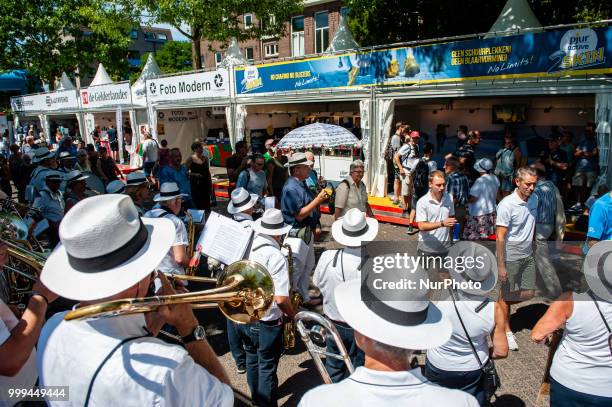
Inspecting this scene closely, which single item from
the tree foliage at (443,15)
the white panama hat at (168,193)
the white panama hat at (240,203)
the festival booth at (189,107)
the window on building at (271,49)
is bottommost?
the white panama hat at (240,203)

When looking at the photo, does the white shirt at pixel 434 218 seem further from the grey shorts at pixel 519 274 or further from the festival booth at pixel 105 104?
the festival booth at pixel 105 104

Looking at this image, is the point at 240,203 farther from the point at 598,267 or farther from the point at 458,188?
the point at 458,188

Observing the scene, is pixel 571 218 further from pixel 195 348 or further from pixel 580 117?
pixel 195 348

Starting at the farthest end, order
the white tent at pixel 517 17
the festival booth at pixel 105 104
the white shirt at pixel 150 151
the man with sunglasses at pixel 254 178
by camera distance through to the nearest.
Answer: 1. the festival booth at pixel 105 104
2. the white shirt at pixel 150 151
3. the white tent at pixel 517 17
4. the man with sunglasses at pixel 254 178

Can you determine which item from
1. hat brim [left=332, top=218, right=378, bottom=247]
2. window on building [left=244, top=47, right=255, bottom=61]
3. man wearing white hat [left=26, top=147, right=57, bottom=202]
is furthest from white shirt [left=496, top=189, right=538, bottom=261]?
window on building [left=244, top=47, right=255, bottom=61]

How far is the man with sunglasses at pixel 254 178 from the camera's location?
706cm

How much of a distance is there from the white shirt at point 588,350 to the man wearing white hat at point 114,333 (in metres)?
2.14

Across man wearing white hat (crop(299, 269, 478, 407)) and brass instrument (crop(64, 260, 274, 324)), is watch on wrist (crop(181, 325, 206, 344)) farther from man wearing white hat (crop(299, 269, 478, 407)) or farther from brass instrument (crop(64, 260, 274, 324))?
man wearing white hat (crop(299, 269, 478, 407))

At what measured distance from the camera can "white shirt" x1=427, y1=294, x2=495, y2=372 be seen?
2656 mm

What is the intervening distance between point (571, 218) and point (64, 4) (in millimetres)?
32682

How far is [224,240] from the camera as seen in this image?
342 cm

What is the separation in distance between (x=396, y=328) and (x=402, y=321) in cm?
4

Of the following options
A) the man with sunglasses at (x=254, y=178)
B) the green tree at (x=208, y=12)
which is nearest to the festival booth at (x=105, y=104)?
the green tree at (x=208, y=12)

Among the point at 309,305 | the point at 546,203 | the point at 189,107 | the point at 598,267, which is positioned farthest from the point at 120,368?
the point at 189,107
